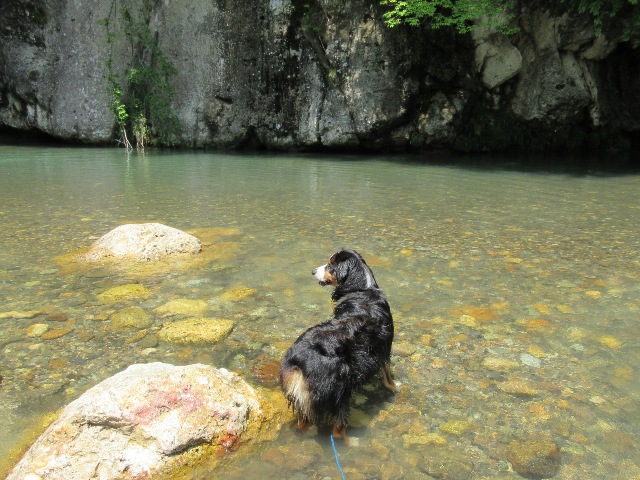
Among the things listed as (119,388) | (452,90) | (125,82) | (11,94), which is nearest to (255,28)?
(125,82)

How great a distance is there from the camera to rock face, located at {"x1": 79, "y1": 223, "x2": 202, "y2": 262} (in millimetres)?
5719

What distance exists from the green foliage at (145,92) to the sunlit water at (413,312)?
10.7 meters

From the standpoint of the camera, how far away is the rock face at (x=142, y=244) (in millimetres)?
5719

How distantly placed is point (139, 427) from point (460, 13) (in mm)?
15822

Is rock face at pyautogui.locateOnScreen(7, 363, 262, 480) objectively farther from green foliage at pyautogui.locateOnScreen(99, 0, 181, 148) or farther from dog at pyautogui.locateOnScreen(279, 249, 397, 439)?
green foliage at pyautogui.locateOnScreen(99, 0, 181, 148)

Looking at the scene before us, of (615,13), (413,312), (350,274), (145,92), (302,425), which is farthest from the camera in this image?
(145,92)

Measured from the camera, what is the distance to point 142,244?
19.2 feet

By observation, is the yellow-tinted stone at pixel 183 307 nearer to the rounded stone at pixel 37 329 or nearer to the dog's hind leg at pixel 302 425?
the rounded stone at pixel 37 329

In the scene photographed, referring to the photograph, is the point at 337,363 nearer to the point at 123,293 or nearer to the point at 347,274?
the point at 347,274

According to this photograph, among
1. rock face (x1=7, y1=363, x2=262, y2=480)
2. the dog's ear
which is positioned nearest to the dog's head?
the dog's ear

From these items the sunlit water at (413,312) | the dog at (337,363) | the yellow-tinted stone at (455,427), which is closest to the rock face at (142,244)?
the sunlit water at (413,312)

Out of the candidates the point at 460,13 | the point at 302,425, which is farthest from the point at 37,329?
the point at 460,13

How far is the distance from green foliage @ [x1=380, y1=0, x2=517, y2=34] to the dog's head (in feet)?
44.8

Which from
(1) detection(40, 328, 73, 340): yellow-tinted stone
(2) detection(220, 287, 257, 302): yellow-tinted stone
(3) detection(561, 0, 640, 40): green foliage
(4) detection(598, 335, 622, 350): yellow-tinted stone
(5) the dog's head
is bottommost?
(1) detection(40, 328, 73, 340): yellow-tinted stone
